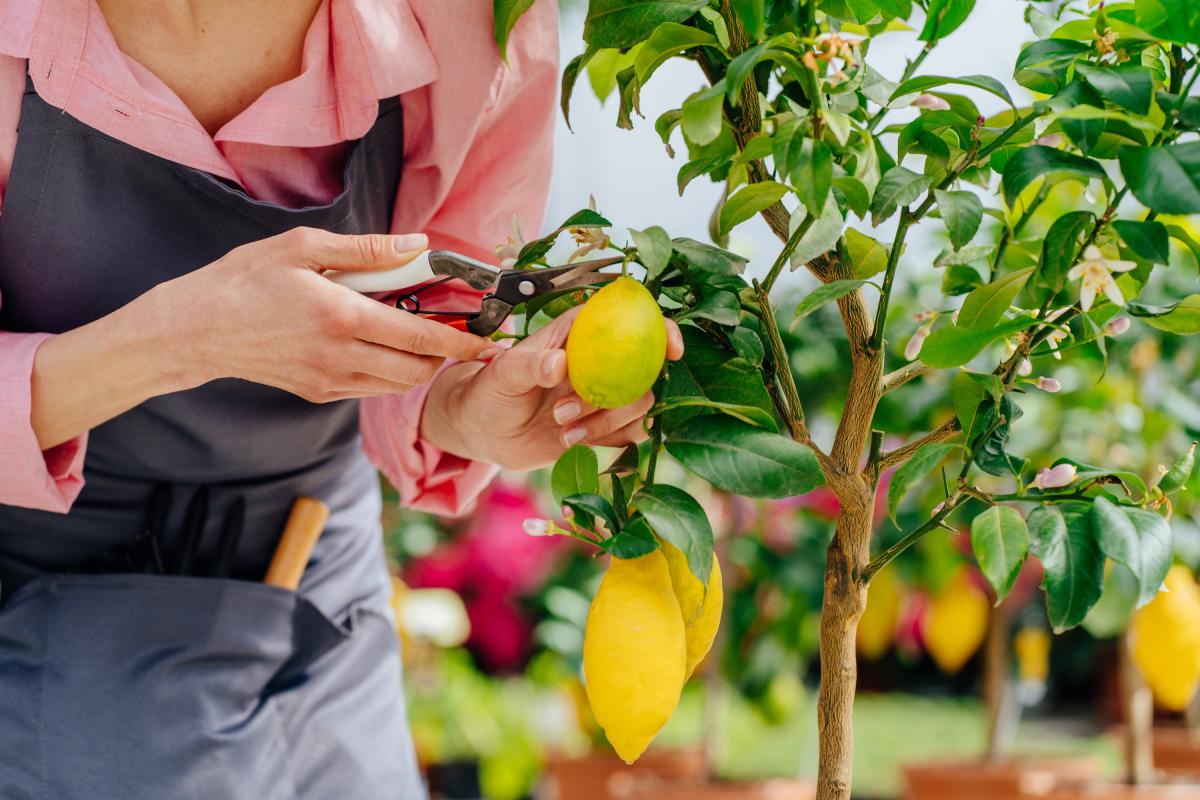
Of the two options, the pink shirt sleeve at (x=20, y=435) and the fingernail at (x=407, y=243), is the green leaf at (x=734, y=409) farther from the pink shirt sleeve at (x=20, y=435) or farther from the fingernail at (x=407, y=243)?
the pink shirt sleeve at (x=20, y=435)

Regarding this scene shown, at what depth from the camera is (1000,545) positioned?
53 cm

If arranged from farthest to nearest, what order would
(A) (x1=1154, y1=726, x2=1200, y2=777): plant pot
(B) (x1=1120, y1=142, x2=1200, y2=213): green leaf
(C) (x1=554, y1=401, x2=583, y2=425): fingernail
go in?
(A) (x1=1154, y1=726, x2=1200, y2=777): plant pot → (C) (x1=554, y1=401, x2=583, y2=425): fingernail → (B) (x1=1120, y1=142, x2=1200, y2=213): green leaf

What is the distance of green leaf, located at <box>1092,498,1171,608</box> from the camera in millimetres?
490

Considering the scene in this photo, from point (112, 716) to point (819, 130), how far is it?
1.92 ft

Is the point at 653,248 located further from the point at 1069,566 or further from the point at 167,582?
the point at 167,582

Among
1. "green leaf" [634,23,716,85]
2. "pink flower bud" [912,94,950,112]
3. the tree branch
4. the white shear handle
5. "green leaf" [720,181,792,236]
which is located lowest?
the tree branch

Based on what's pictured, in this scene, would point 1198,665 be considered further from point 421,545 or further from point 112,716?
point 421,545

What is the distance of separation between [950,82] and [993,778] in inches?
42.3

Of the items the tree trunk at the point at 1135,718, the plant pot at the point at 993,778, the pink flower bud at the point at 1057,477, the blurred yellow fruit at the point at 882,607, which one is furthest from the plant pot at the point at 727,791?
the pink flower bud at the point at 1057,477

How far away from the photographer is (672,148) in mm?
646

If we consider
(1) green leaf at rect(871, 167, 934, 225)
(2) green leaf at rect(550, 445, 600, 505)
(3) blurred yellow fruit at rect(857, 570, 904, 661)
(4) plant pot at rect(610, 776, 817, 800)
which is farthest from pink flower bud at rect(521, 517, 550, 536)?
(3) blurred yellow fruit at rect(857, 570, 904, 661)

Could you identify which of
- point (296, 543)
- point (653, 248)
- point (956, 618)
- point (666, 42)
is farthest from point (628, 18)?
point (956, 618)

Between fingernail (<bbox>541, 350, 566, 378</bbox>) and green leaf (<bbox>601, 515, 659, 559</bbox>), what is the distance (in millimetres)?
101

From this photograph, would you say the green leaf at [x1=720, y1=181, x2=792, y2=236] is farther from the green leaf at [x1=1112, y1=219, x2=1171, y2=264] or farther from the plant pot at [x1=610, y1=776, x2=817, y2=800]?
the plant pot at [x1=610, y1=776, x2=817, y2=800]
